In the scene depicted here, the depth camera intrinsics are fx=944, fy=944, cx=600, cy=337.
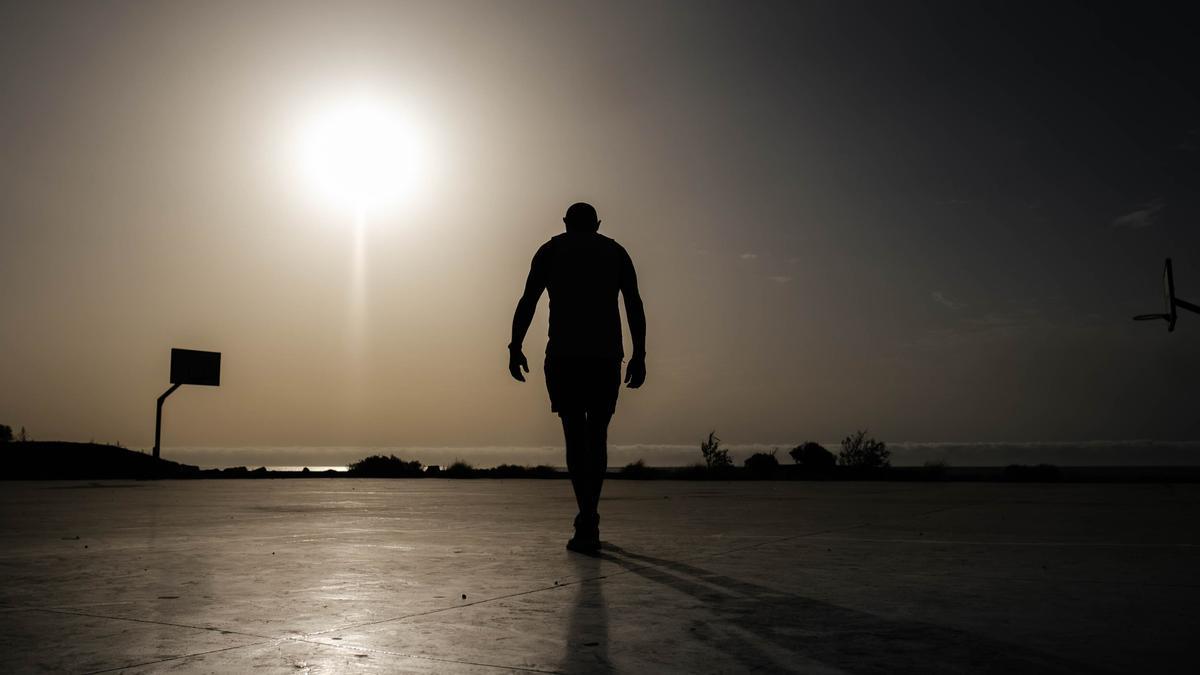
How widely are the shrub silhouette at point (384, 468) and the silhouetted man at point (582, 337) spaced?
1671cm

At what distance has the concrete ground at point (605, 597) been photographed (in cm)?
231

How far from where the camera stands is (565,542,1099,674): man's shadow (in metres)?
2.21

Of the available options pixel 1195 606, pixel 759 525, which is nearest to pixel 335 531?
pixel 759 525

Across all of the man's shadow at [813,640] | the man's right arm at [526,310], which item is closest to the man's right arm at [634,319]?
the man's right arm at [526,310]

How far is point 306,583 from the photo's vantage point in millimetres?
3598

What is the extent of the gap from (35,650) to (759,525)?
15.5 ft

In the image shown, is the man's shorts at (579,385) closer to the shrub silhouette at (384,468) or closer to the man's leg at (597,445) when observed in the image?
the man's leg at (597,445)

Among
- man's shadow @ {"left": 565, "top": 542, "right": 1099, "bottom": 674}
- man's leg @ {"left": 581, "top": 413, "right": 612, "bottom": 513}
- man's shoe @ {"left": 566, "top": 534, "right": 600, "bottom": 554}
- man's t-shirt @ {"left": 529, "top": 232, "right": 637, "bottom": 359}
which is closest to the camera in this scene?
man's shadow @ {"left": 565, "top": 542, "right": 1099, "bottom": 674}

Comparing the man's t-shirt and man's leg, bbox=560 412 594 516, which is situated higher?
the man's t-shirt

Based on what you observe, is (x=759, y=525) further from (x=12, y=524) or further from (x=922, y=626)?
(x=12, y=524)

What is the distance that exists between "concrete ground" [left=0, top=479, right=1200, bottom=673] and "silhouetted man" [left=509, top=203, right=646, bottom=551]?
55 cm

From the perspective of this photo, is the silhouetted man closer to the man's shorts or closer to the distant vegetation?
the man's shorts

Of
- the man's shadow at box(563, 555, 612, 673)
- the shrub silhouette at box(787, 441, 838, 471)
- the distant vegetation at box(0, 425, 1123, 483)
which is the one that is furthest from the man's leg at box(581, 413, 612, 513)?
the shrub silhouette at box(787, 441, 838, 471)

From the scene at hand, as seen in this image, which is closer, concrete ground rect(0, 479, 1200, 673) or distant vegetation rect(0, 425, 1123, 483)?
concrete ground rect(0, 479, 1200, 673)
